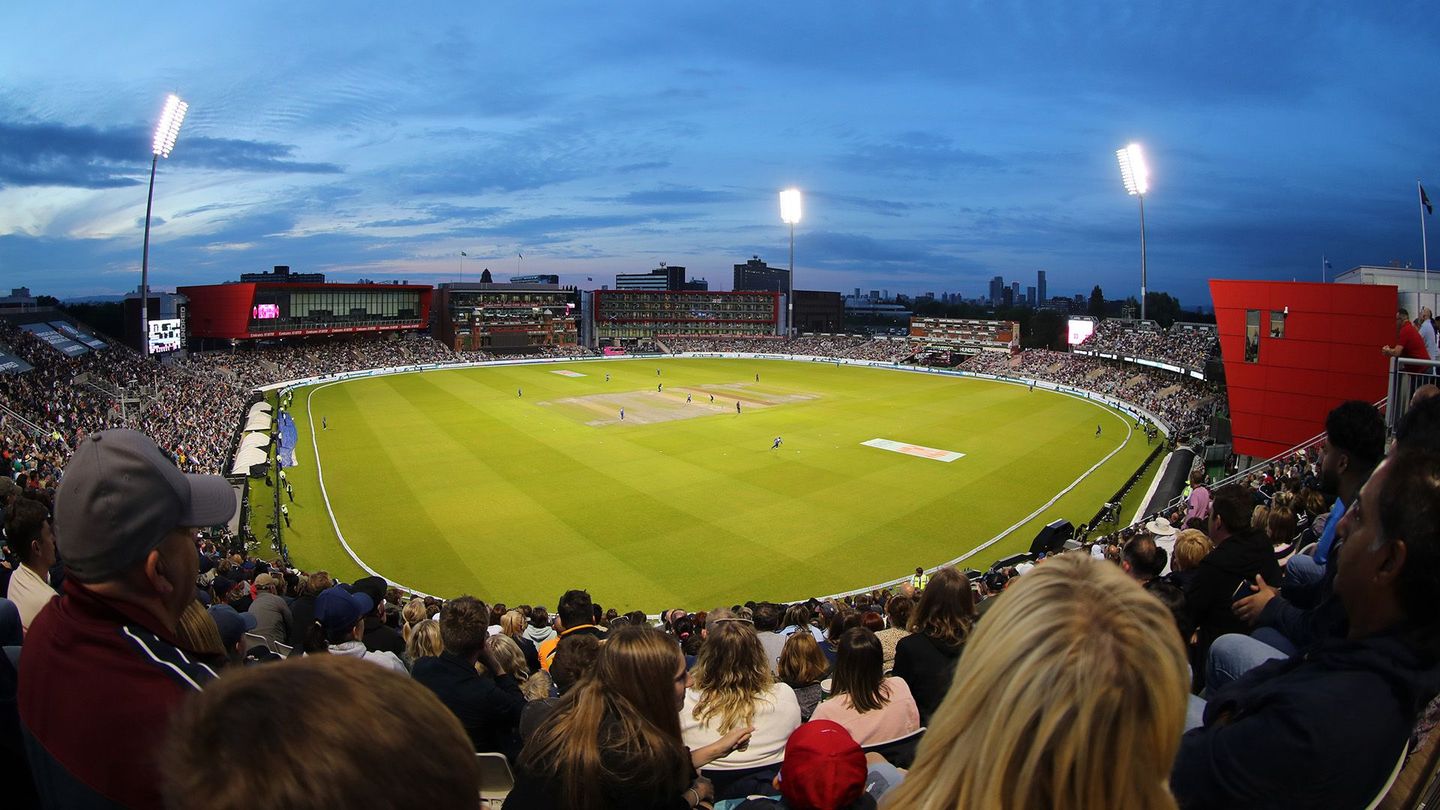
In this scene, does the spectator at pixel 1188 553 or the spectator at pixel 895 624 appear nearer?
the spectator at pixel 1188 553

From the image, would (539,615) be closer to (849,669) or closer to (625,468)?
(849,669)

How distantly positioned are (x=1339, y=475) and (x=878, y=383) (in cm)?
6029

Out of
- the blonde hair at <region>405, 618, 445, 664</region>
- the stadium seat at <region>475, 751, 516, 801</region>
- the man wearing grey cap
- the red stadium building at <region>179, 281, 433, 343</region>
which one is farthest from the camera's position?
the red stadium building at <region>179, 281, 433, 343</region>

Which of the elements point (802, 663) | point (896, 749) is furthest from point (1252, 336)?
point (896, 749)

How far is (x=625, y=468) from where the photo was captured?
32250mm

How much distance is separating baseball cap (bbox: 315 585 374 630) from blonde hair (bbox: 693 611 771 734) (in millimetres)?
3945

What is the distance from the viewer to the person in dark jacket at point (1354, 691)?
2.07 meters

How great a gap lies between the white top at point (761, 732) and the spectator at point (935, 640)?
0.87 meters

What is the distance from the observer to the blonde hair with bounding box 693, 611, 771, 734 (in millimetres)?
4535

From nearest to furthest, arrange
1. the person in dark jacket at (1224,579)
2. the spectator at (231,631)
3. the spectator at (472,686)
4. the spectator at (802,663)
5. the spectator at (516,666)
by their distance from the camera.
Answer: the spectator at (472,686) → the spectator at (231,631) → the person in dark jacket at (1224,579) → the spectator at (516,666) → the spectator at (802,663)

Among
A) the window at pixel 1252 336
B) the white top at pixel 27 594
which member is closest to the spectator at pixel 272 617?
the white top at pixel 27 594

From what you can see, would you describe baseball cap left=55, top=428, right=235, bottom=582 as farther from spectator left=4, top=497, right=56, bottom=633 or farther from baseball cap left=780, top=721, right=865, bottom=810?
spectator left=4, top=497, right=56, bottom=633

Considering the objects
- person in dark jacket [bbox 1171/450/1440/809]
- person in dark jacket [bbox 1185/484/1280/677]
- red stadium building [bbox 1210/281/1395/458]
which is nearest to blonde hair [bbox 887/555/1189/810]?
person in dark jacket [bbox 1171/450/1440/809]

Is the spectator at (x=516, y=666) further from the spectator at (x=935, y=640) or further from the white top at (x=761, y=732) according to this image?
the spectator at (x=935, y=640)
